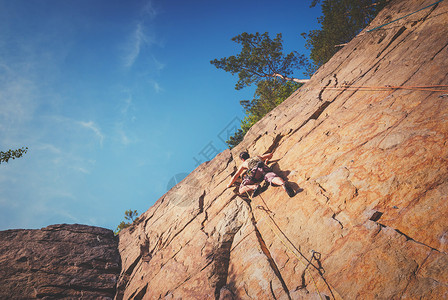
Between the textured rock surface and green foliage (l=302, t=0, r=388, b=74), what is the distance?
6744 mm

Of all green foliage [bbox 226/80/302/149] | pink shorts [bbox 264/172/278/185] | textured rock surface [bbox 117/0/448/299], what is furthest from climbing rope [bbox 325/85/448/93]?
green foliage [bbox 226/80/302/149]

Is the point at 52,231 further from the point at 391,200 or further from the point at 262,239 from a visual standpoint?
the point at 391,200

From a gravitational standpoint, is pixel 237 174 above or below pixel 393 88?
above

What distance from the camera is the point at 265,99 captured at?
20672mm

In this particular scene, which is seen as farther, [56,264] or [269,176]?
[56,264]

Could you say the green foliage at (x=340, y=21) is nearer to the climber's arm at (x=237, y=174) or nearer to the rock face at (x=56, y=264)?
the climber's arm at (x=237, y=174)

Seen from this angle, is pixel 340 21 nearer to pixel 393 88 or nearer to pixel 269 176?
pixel 393 88

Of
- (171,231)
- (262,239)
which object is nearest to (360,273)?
(262,239)

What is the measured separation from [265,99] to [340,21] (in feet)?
29.1

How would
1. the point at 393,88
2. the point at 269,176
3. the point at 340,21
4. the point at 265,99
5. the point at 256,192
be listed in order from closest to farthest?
the point at 393,88 < the point at 269,176 < the point at 256,192 < the point at 340,21 < the point at 265,99

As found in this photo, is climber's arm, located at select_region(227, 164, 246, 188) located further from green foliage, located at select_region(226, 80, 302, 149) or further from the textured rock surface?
green foliage, located at select_region(226, 80, 302, 149)

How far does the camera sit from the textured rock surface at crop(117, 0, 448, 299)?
3291 millimetres

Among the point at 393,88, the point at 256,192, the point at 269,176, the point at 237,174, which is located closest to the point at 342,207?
the point at 269,176

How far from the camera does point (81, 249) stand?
911cm
